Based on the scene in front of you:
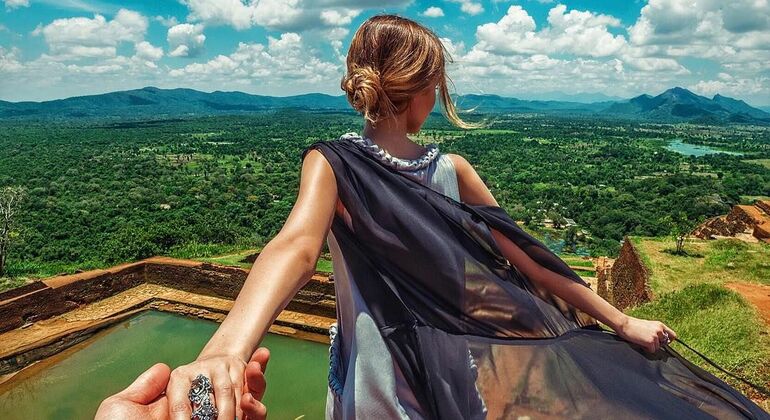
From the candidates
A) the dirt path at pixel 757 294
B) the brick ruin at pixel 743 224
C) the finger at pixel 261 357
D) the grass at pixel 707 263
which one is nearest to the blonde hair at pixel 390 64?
the finger at pixel 261 357

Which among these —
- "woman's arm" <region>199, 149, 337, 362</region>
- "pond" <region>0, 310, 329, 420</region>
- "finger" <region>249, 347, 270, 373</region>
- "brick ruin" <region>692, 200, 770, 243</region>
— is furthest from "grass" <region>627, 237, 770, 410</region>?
"pond" <region>0, 310, 329, 420</region>

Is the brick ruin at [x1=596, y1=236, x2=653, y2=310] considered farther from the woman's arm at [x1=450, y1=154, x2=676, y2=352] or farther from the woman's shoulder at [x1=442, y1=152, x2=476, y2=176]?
the woman's shoulder at [x1=442, y1=152, x2=476, y2=176]

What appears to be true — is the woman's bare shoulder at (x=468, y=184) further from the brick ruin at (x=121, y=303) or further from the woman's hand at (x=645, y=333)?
the brick ruin at (x=121, y=303)

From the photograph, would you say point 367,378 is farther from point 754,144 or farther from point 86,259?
point 754,144

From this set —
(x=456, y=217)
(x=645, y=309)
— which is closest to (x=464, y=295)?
(x=456, y=217)

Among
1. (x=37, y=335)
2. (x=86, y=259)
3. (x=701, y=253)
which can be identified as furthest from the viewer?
(x=86, y=259)

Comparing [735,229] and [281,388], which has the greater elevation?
[735,229]

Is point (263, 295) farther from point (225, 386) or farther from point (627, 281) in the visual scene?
point (627, 281)
